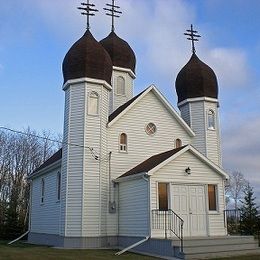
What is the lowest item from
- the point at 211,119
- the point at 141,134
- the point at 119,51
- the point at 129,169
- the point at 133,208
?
the point at 133,208

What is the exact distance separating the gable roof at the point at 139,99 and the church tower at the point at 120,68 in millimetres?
3655

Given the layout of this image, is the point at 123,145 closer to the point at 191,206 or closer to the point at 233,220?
the point at 191,206

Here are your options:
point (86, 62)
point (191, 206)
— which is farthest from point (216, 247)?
point (86, 62)

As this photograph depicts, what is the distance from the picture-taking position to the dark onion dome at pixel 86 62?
21.8m

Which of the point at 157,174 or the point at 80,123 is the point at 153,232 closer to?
the point at 157,174

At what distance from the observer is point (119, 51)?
29.3 metres

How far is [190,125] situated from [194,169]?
580 cm

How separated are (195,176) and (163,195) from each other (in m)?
1.83

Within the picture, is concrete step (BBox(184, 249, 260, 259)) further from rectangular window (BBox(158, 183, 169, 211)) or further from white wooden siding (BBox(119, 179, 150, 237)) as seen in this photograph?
rectangular window (BBox(158, 183, 169, 211))

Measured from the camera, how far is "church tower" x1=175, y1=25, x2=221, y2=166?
81.5ft

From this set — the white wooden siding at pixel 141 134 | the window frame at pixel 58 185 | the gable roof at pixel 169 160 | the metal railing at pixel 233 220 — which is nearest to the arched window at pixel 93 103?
the white wooden siding at pixel 141 134

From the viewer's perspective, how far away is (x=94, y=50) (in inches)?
877

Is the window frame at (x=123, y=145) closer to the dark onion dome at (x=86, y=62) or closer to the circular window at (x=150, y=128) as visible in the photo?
the circular window at (x=150, y=128)

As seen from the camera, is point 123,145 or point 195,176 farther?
point 123,145
